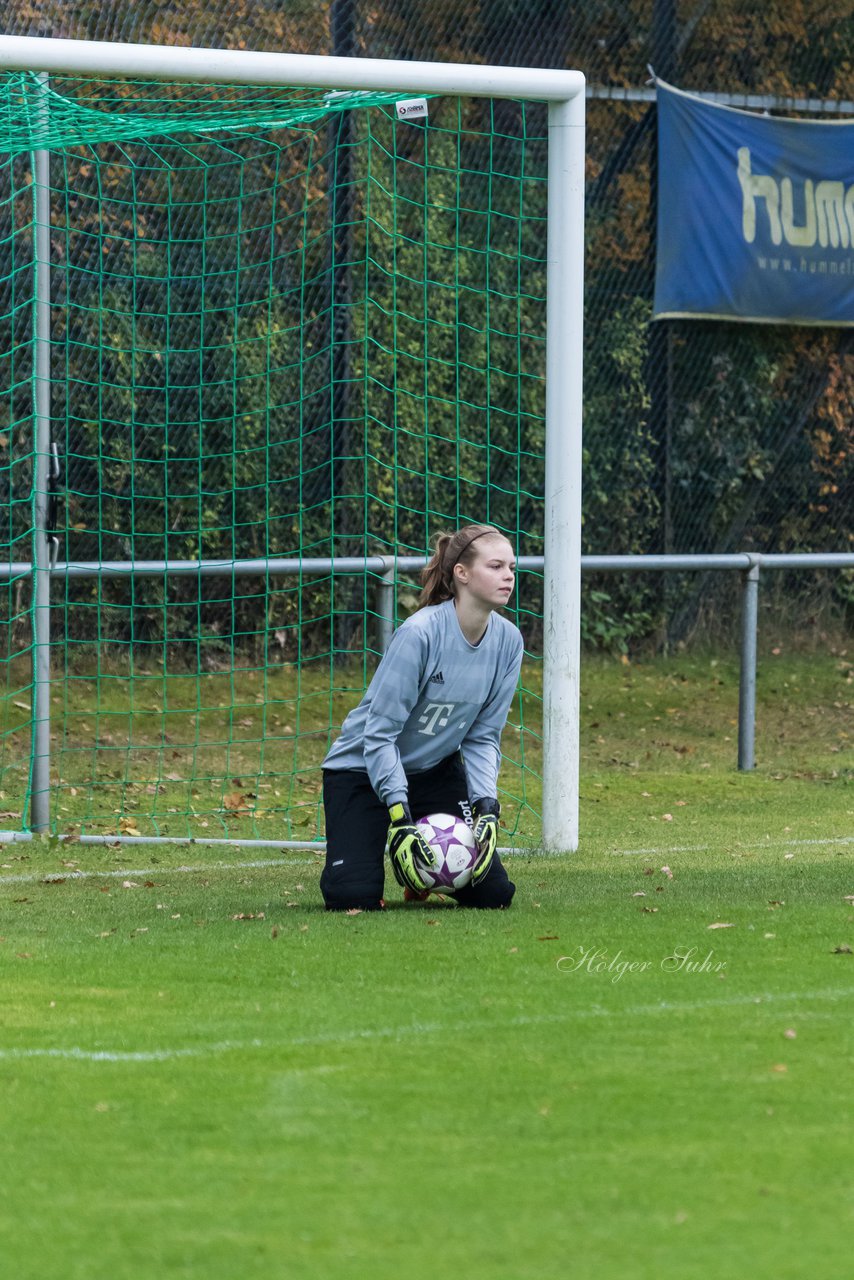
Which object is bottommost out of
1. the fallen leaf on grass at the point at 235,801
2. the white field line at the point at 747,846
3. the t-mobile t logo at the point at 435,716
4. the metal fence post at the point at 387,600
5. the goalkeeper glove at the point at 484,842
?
the fallen leaf on grass at the point at 235,801

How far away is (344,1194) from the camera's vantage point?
136 inches

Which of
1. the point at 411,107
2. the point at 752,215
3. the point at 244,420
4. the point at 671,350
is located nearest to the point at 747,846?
the point at 411,107

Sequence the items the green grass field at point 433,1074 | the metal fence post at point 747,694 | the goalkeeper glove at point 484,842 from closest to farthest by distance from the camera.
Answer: the green grass field at point 433,1074, the goalkeeper glove at point 484,842, the metal fence post at point 747,694

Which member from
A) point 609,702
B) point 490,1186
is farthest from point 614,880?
point 609,702

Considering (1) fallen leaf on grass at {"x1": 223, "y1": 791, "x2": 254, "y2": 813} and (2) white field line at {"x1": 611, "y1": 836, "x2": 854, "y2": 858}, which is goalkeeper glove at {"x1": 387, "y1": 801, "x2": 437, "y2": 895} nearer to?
(2) white field line at {"x1": 611, "y1": 836, "x2": 854, "y2": 858}

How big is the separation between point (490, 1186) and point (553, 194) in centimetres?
508

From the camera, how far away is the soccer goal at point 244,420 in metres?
10.4

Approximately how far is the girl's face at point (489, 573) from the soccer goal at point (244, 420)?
2.81m

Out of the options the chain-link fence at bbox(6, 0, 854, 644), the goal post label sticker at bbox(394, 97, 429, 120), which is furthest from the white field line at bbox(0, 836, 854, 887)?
the chain-link fence at bbox(6, 0, 854, 644)

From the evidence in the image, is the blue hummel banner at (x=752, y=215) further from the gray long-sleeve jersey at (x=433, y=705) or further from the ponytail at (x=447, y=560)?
the gray long-sleeve jersey at (x=433, y=705)

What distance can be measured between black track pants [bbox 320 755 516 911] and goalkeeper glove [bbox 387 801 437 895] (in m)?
0.19

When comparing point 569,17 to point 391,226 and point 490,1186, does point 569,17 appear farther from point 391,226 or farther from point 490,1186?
point 490,1186

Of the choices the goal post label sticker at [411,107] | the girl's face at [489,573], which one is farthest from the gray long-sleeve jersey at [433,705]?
the goal post label sticker at [411,107]

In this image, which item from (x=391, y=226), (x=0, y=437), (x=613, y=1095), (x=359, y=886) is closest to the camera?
(x=613, y=1095)
